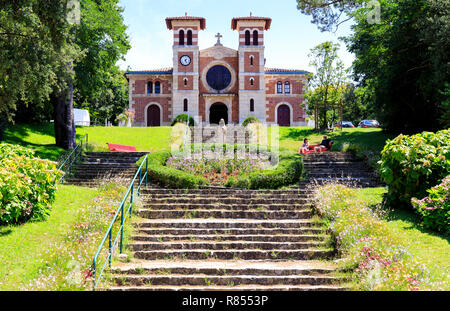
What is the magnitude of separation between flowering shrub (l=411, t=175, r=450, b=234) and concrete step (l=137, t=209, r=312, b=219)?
256 cm

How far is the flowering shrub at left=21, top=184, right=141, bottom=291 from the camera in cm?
595

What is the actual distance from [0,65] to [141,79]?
100 feet

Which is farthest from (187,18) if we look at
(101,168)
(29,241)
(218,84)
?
(29,241)

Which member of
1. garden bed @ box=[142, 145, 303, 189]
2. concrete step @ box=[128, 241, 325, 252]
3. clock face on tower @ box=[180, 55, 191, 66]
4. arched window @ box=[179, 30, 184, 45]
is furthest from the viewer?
arched window @ box=[179, 30, 184, 45]

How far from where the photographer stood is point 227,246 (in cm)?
827

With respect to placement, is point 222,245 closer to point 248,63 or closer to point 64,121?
point 64,121

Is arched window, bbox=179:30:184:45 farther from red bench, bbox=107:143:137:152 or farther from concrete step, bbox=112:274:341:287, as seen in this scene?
concrete step, bbox=112:274:341:287

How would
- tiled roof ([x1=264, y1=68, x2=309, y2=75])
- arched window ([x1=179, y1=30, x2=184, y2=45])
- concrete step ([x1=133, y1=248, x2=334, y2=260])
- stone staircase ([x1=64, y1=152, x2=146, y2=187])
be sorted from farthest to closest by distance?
tiled roof ([x1=264, y1=68, x2=309, y2=75]) → arched window ([x1=179, y1=30, x2=184, y2=45]) → stone staircase ([x1=64, y1=152, x2=146, y2=187]) → concrete step ([x1=133, y1=248, x2=334, y2=260])

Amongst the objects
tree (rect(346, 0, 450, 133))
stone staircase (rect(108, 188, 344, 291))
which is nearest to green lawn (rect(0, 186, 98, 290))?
stone staircase (rect(108, 188, 344, 291))

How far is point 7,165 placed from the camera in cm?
895

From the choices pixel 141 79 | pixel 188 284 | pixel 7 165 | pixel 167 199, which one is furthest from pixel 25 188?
pixel 141 79

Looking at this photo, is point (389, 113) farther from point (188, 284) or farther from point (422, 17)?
point (188, 284)

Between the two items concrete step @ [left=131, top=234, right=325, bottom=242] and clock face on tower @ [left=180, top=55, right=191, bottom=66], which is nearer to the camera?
concrete step @ [left=131, top=234, right=325, bottom=242]

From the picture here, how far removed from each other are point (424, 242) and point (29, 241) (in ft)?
26.1
